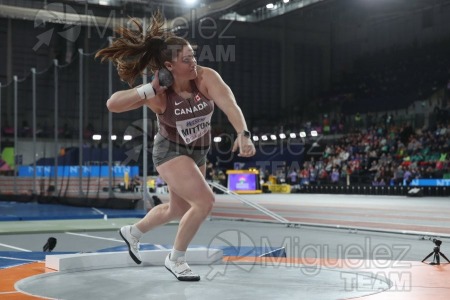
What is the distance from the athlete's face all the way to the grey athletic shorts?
53 cm

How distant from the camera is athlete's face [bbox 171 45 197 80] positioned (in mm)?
4746

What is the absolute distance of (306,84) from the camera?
4162 centimetres

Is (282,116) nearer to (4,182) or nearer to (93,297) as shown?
(4,182)

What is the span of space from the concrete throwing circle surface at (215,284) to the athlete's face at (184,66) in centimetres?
156

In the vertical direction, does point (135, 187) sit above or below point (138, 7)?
below

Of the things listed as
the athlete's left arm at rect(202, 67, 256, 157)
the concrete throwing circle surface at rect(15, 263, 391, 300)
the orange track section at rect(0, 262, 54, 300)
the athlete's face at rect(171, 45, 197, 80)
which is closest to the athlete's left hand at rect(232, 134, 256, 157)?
the athlete's left arm at rect(202, 67, 256, 157)

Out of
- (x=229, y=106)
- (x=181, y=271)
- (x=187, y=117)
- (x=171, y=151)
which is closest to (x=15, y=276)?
(x=181, y=271)

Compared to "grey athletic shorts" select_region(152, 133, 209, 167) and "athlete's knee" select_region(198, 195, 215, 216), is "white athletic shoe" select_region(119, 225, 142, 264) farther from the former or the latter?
"athlete's knee" select_region(198, 195, 215, 216)

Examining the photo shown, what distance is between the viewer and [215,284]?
15.6 feet

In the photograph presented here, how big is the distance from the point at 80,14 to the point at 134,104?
2834cm

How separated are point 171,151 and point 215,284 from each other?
41.6 inches

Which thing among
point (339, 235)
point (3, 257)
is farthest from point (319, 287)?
point (339, 235)

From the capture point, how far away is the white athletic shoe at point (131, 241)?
17.6ft

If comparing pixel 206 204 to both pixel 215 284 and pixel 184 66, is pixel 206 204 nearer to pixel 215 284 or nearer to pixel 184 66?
pixel 215 284
